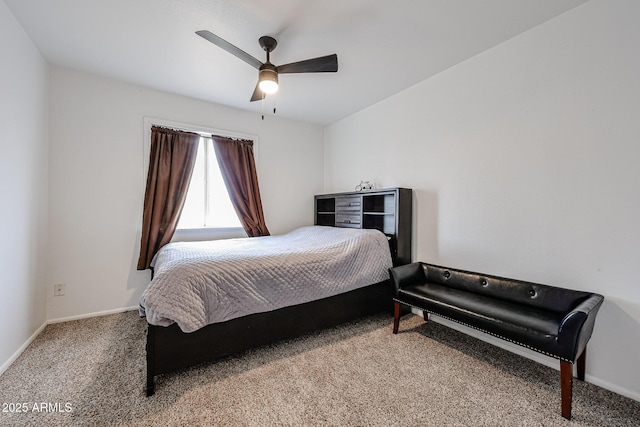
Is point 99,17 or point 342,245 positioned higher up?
point 99,17

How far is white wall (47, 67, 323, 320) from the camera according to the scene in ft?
8.46

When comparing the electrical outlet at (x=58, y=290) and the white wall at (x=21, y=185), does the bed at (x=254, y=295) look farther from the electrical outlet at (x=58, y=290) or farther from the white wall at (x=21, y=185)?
the electrical outlet at (x=58, y=290)

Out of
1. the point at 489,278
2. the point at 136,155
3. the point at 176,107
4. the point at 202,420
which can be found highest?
the point at 176,107

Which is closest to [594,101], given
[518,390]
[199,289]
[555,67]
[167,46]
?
[555,67]

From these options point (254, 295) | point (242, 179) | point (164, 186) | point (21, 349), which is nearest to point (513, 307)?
point (254, 295)

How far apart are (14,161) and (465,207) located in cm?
379

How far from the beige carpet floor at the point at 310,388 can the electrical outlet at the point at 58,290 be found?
1.70ft

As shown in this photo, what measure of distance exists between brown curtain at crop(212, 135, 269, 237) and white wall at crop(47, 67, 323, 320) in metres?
0.54

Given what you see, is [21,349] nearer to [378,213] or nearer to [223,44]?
[223,44]

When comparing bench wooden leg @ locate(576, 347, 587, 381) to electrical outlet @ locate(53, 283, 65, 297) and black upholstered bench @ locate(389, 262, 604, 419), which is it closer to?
black upholstered bench @ locate(389, 262, 604, 419)

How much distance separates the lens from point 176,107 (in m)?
3.16

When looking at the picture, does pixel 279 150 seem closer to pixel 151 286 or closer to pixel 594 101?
pixel 151 286

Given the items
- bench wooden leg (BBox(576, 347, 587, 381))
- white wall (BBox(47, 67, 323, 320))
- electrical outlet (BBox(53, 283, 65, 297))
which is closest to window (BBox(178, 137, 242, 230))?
white wall (BBox(47, 67, 323, 320))

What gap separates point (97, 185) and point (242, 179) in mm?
1561
